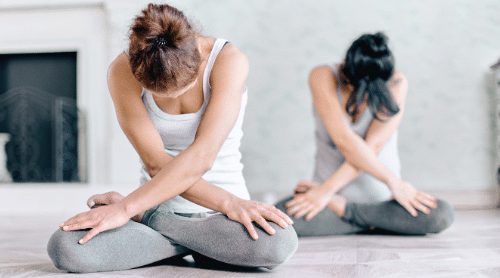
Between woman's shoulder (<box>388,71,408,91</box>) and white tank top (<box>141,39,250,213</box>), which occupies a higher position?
woman's shoulder (<box>388,71,408,91</box>)

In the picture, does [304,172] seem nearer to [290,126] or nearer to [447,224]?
[290,126]

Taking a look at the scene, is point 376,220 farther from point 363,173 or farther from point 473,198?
point 473,198

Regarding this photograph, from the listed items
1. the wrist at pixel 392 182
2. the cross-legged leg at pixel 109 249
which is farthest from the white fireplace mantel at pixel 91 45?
the cross-legged leg at pixel 109 249

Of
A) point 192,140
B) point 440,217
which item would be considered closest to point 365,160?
point 440,217

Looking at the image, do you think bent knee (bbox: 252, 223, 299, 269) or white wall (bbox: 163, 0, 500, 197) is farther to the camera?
white wall (bbox: 163, 0, 500, 197)

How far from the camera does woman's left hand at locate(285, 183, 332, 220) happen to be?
53.0 inches

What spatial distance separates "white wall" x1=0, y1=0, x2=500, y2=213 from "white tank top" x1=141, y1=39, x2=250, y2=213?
71.3 inches

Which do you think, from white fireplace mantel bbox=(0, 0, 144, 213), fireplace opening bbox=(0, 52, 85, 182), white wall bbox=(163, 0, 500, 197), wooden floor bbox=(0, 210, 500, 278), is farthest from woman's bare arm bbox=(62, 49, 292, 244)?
fireplace opening bbox=(0, 52, 85, 182)

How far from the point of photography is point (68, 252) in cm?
82

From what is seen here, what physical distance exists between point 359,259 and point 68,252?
0.63 metres

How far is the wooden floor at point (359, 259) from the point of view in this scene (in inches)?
33.5

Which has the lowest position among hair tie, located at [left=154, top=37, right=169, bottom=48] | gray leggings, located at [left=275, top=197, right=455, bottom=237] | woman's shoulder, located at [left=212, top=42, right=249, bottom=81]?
gray leggings, located at [left=275, top=197, right=455, bottom=237]

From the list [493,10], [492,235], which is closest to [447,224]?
[492,235]

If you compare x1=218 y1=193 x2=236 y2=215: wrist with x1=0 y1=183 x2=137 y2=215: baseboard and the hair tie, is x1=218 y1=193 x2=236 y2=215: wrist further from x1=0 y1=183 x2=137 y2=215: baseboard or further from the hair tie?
x1=0 y1=183 x2=137 y2=215: baseboard
